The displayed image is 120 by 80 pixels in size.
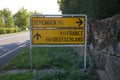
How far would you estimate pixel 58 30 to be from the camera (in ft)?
31.5

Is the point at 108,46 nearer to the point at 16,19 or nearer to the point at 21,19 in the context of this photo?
the point at 21,19

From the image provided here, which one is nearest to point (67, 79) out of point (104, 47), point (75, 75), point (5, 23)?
point (75, 75)

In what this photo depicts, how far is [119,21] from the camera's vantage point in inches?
231

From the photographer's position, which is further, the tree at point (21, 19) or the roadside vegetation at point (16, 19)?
the tree at point (21, 19)

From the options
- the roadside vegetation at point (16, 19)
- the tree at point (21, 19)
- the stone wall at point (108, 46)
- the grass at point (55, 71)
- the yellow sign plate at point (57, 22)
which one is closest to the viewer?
the stone wall at point (108, 46)

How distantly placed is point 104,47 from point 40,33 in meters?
3.03

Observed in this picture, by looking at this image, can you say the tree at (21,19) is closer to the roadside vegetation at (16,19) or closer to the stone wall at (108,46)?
the roadside vegetation at (16,19)

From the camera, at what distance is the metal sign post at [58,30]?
31.2 ft

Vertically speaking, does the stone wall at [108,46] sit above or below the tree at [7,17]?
below

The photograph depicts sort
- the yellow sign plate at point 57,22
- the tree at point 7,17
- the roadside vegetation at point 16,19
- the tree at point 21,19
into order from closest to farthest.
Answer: the yellow sign plate at point 57,22 → the tree at point 7,17 → the roadside vegetation at point 16,19 → the tree at point 21,19

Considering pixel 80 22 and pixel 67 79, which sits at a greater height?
pixel 80 22

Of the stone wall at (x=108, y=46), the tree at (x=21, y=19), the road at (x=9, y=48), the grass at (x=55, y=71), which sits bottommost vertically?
the road at (x=9, y=48)

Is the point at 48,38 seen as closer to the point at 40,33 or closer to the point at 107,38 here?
the point at 40,33

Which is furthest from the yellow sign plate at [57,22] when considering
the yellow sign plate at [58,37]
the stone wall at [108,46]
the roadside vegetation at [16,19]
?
the roadside vegetation at [16,19]
